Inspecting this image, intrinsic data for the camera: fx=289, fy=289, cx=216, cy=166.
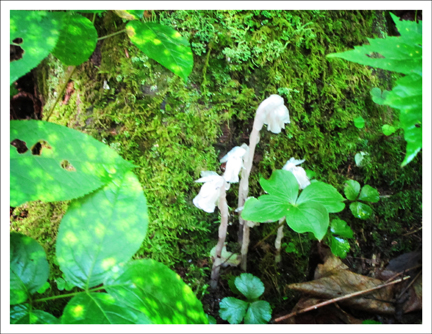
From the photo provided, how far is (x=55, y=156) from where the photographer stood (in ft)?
3.33

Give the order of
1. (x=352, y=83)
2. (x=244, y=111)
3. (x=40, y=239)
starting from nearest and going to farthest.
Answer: (x=40, y=239) < (x=244, y=111) < (x=352, y=83)

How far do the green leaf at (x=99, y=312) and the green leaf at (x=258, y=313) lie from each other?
0.65 m

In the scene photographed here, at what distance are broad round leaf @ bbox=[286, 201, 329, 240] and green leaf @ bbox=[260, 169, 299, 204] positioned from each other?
73 mm

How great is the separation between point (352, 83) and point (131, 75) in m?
1.44

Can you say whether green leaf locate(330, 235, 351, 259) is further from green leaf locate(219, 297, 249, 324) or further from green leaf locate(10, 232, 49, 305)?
green leaf locate(10, 232, 49, 305)

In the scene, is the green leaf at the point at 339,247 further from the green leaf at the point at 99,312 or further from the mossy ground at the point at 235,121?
the green leaf at the point at 99,312

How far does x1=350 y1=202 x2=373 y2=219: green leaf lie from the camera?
1787 millimetres

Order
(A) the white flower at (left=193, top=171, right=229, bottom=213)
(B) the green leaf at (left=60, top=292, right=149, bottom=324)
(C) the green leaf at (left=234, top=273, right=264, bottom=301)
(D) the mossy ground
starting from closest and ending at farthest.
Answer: (B) the green leaf at (left=60, top=292, right=149, bottom=324) < (A) the white flower at (left=193, top=171, right=229, bottom=213) < (C) the green leaf at (left=234, top=273, right=264, bottom=301) < (D) the mossy ground

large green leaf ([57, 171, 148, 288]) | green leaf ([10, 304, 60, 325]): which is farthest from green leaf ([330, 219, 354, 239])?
green leaf ([10, 304, 60, 325])

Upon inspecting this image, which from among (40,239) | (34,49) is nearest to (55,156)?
(34,49)

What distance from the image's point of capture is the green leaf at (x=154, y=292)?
0.94m

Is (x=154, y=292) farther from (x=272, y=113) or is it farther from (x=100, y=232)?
(x=272, y=113)

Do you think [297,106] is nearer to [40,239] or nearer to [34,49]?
[34,49]

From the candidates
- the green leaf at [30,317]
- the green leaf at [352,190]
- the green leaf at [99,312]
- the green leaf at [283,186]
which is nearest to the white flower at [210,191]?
the green leaf at [283,186]
